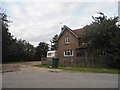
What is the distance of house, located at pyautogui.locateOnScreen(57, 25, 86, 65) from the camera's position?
162 feet

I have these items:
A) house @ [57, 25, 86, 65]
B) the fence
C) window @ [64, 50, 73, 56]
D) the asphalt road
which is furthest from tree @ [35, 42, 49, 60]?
the asphalt road

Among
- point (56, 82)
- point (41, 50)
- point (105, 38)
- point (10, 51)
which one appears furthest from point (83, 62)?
point (41, 50)

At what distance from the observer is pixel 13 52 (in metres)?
69.9

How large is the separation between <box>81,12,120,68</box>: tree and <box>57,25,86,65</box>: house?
28.9 feet

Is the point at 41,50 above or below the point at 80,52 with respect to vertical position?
above

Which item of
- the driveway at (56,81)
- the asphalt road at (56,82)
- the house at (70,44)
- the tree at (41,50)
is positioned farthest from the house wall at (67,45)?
the tree at (41,50)

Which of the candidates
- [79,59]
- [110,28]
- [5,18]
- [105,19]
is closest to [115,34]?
[110,28]

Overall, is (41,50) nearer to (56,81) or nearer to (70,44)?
(70,44)

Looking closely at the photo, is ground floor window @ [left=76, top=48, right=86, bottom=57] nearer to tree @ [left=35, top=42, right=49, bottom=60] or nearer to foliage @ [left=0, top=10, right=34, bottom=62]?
foliage @ [left=0, top=10, right=34, bottom=62]

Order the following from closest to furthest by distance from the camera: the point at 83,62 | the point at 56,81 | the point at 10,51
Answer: the point at 56,81 → the point at 83,62 → the point at 10,51

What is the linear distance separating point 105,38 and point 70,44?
13.6 meters

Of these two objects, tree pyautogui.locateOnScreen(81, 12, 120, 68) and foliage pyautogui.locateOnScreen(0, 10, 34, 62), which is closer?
tree pyautogui.locateOnScreen(81, 12, 120, 68)

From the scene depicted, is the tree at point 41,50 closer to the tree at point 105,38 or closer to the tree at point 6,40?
the tree at point 6,40

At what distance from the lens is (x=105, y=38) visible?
127ft
